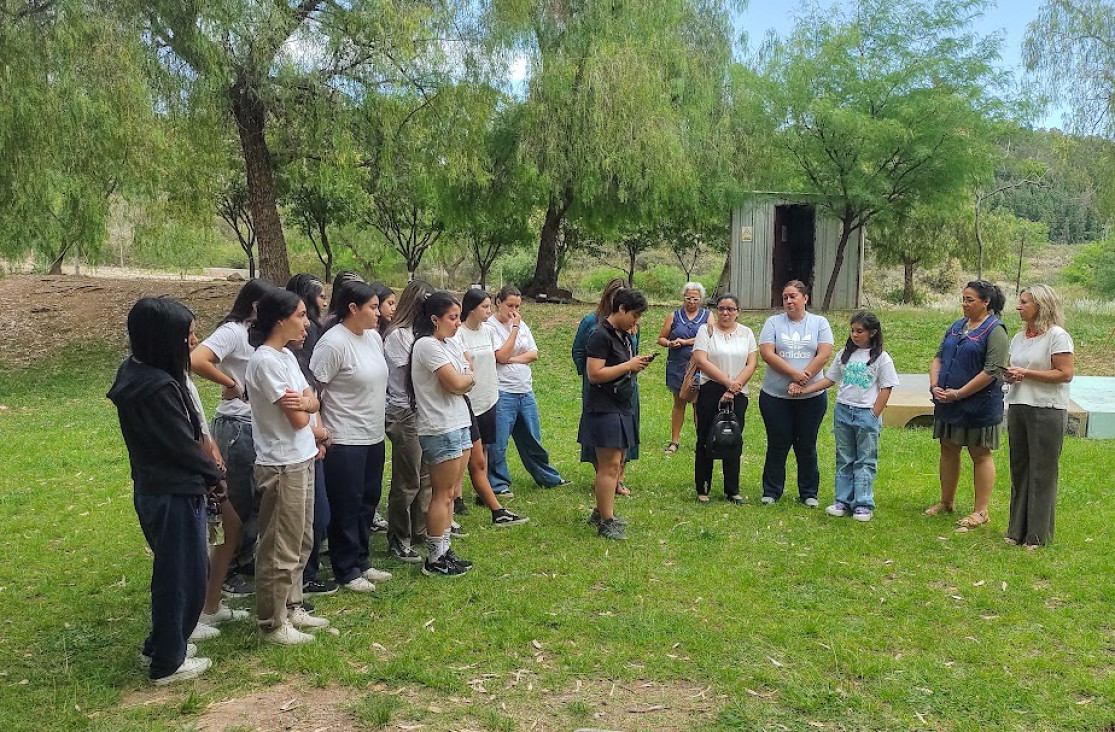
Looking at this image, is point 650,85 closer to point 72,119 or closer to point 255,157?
point 255,157

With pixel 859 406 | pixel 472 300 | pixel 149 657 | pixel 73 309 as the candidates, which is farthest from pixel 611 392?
pixel 73 309

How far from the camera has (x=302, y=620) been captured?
419 centimetres

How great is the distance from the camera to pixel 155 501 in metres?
3.51

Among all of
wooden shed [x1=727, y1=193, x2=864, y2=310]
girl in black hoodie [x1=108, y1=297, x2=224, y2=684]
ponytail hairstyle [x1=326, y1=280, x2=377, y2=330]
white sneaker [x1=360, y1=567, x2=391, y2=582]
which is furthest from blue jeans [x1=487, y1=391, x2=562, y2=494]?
wooden shed [x1=727, y1=193, x2=864, y2=310]

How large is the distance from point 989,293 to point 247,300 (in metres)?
4.63

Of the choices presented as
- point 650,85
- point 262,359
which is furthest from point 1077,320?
point 262,359

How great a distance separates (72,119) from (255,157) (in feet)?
11.1

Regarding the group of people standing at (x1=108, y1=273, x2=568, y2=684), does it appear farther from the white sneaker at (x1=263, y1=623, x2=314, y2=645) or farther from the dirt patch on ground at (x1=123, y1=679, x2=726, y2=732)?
the dirt patch on ground at (x1=123, y1=679, x2=726, y2=732)

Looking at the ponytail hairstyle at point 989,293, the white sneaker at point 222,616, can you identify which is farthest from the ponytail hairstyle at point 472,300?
the ponytail hairstyle at point 989,293

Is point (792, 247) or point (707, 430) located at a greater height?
point (792, 247)

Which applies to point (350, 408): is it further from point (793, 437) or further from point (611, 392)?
point (793, 437)

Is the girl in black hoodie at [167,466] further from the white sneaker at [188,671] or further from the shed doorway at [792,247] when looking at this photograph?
the shed doorway at [792,247]

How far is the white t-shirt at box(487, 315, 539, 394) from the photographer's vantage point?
6.59 metres

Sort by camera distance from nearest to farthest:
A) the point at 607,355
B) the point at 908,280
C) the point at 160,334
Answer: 1. the point at 160,334
2. the point at 607,355
3. the point at 908,280
